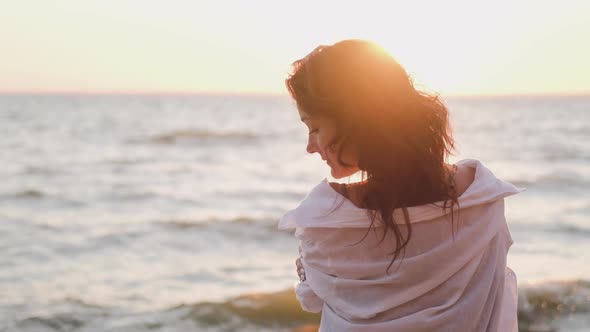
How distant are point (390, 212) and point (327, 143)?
241mm

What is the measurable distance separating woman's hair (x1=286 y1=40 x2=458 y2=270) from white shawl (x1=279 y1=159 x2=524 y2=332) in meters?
0.06

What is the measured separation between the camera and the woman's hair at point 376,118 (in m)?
1.92

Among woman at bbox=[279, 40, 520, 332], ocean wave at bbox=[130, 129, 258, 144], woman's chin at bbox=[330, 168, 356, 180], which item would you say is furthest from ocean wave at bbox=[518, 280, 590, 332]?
ocean wave at bbox=[130, 129, 258, 144]

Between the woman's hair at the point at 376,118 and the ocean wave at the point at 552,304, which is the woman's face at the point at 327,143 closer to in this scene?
the woman's hair at the point at 376,118

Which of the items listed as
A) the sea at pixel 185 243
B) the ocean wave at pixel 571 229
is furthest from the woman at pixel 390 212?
the ocean wave at pixel 571 229

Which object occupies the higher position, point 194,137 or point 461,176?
point 461,176

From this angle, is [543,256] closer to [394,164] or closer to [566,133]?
[394,164]

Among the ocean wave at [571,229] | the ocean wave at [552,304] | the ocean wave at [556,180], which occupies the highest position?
the ocean wave at [552,304]

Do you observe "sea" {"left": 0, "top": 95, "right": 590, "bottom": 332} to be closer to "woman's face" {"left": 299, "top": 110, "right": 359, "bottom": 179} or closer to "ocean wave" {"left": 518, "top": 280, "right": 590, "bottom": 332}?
"ocean wave" {"left": 518, "top": 280, "right": 590, "bottom": 332}

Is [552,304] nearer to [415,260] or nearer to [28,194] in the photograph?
[415,260]

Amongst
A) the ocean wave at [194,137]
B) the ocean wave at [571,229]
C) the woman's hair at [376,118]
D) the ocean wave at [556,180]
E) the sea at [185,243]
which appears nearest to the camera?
the woman's hair at [376,118]

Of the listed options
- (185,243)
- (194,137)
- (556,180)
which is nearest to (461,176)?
(185,243)

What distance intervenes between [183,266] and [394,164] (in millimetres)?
5640

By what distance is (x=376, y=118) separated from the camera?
6.35ft
